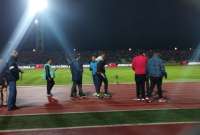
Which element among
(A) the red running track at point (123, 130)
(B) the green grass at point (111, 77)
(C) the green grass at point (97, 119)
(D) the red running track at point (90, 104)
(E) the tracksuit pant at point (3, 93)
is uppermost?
(B) the green grass at point (111, 77)

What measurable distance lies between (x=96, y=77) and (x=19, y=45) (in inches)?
2489

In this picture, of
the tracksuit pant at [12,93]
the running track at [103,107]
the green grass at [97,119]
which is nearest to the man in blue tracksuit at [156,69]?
the running track at [103,107]

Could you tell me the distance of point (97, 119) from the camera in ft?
42.9

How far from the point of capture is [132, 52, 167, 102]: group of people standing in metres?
17.3

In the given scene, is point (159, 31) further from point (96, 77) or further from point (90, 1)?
point (96, 77)

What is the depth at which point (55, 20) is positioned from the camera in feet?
269

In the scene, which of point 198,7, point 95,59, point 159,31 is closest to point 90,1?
point 159,31

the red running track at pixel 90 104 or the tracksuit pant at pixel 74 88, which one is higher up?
the tracksuit pant at pixel 74 88

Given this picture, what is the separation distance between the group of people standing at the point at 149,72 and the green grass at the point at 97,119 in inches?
108

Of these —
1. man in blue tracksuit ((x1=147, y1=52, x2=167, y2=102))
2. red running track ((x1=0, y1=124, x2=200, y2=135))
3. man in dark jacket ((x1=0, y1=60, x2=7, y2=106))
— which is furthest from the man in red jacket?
red running track ((x1=0, y1=124, x2=200, y2=135))

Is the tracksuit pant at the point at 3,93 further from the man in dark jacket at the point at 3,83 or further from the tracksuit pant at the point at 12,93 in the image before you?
the tracksuit pant at the point at 12,93

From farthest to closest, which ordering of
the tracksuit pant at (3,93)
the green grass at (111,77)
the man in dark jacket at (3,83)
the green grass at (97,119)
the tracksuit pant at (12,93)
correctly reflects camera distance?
the green grass at (111,77) < the tracksuit pant at (3,93) < the man in dark jacket at (3,83) < the tracksuit pant at (12,93) < the green grass at (97,119)

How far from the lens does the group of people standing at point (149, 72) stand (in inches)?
681

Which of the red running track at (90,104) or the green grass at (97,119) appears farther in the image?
the red running track at (90,104)
